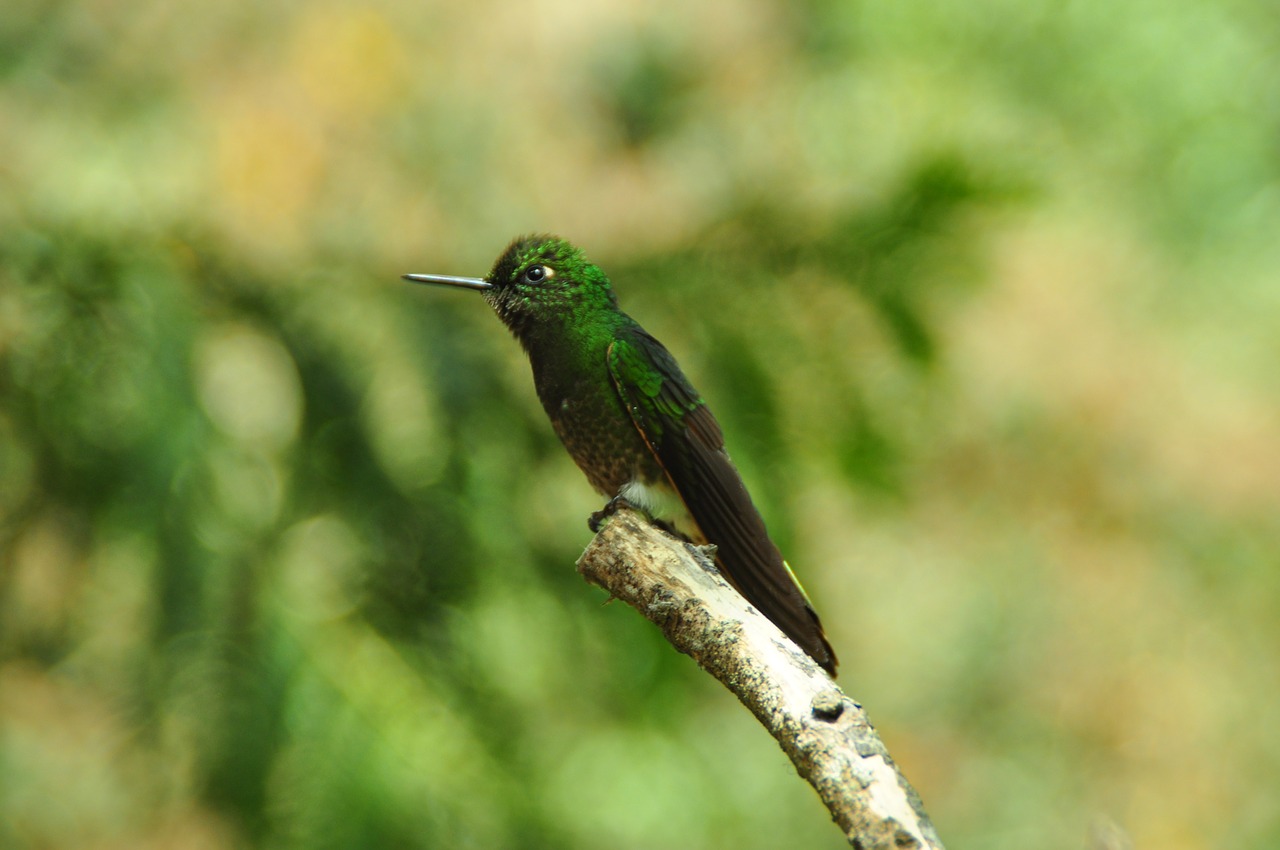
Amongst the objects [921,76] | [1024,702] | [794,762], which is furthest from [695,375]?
[1024,702]

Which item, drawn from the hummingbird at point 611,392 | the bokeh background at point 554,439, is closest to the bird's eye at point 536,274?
the hummingbird at point 611,392

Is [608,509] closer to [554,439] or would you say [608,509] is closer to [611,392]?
[611,392]

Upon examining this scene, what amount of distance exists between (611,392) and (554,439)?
519 mm

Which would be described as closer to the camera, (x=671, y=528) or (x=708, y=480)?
(x=708, y=480)

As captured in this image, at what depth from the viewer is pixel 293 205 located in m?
6.73

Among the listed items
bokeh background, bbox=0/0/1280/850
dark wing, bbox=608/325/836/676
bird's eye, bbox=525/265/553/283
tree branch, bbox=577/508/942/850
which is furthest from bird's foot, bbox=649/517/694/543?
bird's eye, bbox=525/265/553/283

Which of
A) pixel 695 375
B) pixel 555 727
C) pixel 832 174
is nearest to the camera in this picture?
pixel 695 375

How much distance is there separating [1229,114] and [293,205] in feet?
19.7

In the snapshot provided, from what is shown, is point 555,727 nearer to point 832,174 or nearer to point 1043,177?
point 832,174

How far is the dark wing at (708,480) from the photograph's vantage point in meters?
2.12

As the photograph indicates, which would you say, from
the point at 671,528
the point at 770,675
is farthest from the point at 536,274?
the point at 770,675

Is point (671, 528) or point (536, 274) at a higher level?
point (536, 274)

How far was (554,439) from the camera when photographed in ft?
9.53

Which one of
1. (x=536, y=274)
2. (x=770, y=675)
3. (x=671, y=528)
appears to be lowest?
(x=770, y=675)
